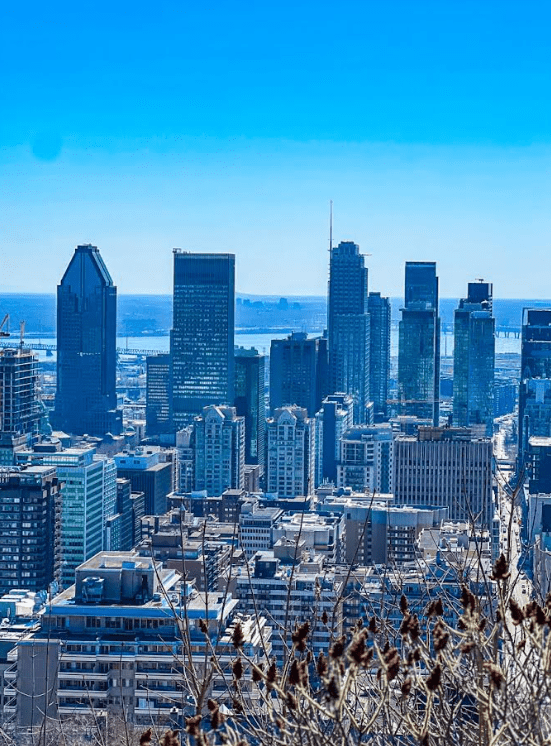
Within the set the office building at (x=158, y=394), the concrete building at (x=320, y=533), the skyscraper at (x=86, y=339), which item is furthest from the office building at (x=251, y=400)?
the concrete building at (x=320, y=533)

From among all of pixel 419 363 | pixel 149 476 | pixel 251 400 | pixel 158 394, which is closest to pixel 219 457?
pixel 149 476

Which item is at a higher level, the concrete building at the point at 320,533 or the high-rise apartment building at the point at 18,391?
the high-rise apartment building at the point at 18,391

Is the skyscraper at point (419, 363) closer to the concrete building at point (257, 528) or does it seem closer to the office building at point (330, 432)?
the office building at point (330, 432)

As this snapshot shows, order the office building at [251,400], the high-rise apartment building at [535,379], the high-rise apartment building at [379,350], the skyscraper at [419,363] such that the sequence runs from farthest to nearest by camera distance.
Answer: the high-rise apartment building at [379,350] → the skyscraper at [419,363] → the office building at [251,400] → the high-rise apartment building at [535,379]

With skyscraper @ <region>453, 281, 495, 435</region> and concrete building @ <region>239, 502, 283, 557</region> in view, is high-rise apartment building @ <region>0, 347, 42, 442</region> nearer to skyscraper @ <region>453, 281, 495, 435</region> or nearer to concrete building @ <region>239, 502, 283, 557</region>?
concrete building @ <region>239, 502, 283, 557</region>

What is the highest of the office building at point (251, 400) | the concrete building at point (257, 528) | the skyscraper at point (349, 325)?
the skyscraper at point (349, 325)

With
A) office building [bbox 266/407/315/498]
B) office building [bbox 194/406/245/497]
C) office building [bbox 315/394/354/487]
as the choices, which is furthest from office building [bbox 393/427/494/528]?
office building [bbox 315/394/354/487]

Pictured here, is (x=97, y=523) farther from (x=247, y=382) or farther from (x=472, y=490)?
A: (x=247, y=382)
